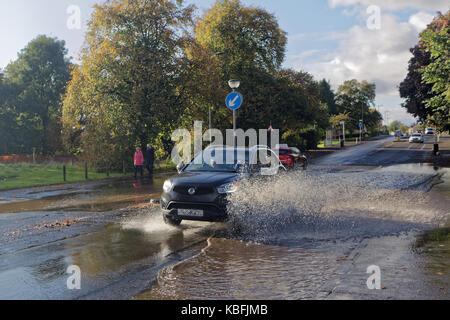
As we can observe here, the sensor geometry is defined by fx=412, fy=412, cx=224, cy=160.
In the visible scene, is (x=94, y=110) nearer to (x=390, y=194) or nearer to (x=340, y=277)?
(x=390, y=194)

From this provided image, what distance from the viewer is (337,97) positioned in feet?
368

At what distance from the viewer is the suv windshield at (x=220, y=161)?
9281mm

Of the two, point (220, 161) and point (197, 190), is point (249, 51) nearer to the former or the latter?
point (220, 161)

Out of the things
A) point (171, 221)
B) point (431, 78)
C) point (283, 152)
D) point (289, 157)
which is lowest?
point (171, 221)

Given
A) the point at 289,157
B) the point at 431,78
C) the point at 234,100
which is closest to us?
the point at 431,78

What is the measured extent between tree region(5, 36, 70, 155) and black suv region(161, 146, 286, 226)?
157 feet

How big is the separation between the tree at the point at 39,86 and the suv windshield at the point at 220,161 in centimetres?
4739

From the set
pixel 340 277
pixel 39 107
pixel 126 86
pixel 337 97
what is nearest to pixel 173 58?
pixel 126 86

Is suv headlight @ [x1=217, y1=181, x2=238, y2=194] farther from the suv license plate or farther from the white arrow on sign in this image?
the white arrow on sign

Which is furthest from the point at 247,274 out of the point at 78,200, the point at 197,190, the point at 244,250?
the point at 78,200

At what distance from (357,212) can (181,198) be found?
480 centimetres

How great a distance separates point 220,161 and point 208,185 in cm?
145

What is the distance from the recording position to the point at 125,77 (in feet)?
84.7

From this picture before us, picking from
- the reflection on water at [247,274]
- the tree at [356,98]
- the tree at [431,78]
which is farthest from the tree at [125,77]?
the tree at [356,98]
